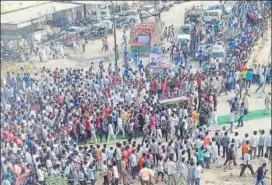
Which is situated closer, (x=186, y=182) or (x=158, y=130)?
(x=186, y=182)

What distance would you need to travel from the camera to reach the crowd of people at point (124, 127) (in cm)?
1381

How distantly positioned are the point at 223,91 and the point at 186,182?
25.0 ft

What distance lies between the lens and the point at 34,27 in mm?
29906

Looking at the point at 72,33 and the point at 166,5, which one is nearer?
the point at 72,33

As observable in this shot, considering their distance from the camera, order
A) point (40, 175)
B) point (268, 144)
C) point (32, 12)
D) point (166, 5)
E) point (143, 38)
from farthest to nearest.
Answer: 1. point (166, 5)
2. point (32, 12)
3. point (143, 38)
4. point (268, 144)
5. point (40, 175)

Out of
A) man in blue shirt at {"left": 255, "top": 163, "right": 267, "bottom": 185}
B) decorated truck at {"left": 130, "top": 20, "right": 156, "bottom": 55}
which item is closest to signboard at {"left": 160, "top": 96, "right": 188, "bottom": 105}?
man in blue shirt at {"left": 255, "top": 163, "right": 267, "bottom": 185}

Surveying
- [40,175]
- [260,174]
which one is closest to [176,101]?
[260,174]

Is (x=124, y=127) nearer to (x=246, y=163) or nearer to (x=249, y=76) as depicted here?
(x=246, y=163)

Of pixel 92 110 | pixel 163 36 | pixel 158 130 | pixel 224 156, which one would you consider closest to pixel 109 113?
pixel 92 110

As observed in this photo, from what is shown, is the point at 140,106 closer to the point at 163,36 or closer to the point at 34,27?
the point at 163,36

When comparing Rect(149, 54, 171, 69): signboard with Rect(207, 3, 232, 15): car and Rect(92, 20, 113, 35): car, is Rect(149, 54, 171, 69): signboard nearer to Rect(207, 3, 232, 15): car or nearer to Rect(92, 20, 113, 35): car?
Rect(92, 20, 113, 35): car

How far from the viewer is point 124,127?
16.9 metres

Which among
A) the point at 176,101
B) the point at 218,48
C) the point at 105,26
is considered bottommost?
the point at 176,101

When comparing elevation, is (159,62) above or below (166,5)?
below
